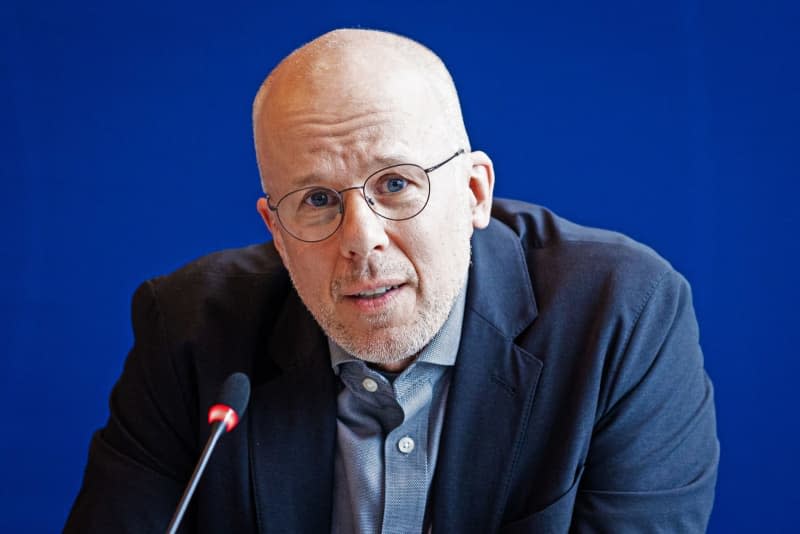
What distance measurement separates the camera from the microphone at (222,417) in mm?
1589

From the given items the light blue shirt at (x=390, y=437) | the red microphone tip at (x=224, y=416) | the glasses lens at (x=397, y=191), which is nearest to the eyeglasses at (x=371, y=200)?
the glasses lens at (x=397, y=191)

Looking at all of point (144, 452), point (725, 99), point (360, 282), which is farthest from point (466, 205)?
point (725, 99)

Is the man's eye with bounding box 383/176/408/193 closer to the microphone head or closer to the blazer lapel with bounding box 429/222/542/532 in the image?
the blazer lapel with bounding box 429/222/542/532

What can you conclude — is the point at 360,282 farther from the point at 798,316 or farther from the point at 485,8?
the point at 798,316

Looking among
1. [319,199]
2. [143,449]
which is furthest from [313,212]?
[143,449]

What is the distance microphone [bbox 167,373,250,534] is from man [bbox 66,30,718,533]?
307mm

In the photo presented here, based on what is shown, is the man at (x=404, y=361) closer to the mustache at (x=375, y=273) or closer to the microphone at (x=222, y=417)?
the mustache at (x=375, y=273)

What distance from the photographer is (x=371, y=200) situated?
1.90 meters

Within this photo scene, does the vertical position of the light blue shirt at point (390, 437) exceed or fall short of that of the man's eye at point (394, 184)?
it falls short

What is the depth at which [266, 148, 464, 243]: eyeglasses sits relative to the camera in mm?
1898

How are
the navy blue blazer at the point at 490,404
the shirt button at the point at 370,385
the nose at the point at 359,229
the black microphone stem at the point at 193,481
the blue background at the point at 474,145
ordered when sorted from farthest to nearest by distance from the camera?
the blue background at the point at 474,145
the shirt button at the point at 370,385
the navy blue blazer at the point at 490,404
the nose at the point at 359,229
the black microphone stem at the point at 193,481

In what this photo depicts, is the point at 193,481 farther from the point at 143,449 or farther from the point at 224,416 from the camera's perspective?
the point at 143,449

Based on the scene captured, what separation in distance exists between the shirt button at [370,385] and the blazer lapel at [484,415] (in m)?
0.15

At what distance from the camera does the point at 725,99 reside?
2705 millimetres
